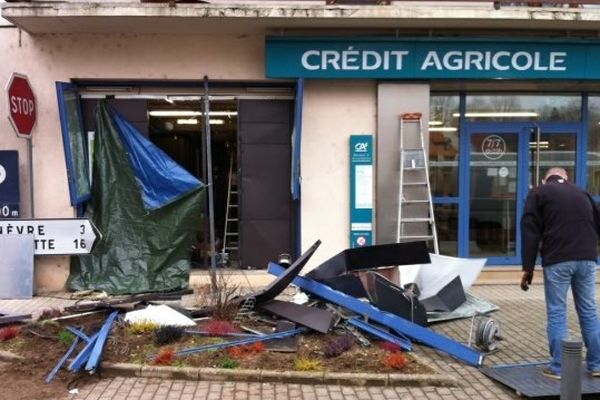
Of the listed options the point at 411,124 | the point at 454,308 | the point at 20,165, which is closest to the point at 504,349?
the point at 454,308

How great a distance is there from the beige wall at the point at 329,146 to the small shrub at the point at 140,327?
3.25 meters

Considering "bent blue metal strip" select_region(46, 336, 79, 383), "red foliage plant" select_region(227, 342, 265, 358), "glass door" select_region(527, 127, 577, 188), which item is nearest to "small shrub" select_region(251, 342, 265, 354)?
"red foliage plant" select_region(227, 342, 265, 358)

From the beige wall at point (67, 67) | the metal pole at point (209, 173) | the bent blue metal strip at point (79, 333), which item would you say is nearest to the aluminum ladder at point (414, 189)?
the beige wall at point (67, 67)

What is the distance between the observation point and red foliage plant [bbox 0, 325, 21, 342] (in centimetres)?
608

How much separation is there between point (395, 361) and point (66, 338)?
3.13 m

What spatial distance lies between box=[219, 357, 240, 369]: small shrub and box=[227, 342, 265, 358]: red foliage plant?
0.36 feet

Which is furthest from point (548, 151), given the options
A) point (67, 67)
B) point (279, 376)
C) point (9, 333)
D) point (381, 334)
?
point (9, 333)

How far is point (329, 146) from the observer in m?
9.07

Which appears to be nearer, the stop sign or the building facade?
the stop sign

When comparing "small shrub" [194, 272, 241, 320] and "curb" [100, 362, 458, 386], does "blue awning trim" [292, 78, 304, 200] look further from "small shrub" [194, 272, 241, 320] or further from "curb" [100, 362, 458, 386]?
"curb" [100, 362, 458, 386]

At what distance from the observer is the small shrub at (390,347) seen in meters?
5.77

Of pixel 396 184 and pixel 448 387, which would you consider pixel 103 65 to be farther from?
pixel 448 387

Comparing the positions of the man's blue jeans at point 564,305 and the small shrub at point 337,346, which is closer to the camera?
the man's blue jeans at point 564,305

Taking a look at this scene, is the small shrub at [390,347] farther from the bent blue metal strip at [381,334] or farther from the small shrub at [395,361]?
the small shrub at [395,361]
